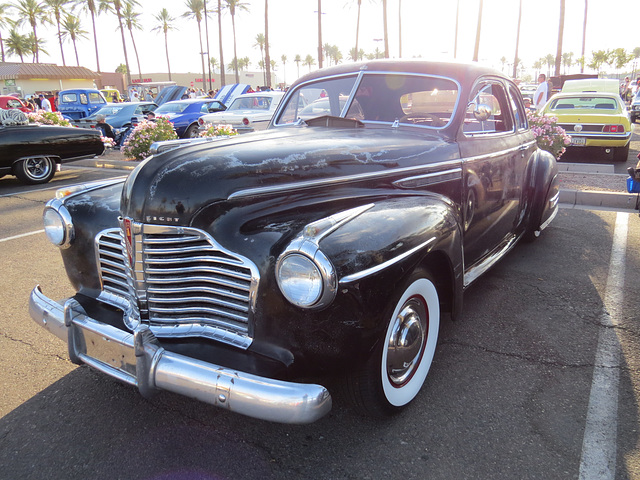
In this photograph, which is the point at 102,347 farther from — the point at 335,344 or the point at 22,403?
the point at 335,344

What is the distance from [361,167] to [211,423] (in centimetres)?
150

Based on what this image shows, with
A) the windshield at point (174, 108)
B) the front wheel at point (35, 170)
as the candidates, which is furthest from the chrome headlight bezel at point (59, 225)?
the windshield at point (174, 108)

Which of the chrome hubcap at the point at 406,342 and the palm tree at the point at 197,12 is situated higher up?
the palm tree at the point at 197,12

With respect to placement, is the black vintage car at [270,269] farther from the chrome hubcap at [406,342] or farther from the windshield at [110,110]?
the windshield at [110,110]

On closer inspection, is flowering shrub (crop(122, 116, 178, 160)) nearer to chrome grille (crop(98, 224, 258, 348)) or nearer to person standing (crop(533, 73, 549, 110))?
chrome grille (crop(98, 224, 258, 348))

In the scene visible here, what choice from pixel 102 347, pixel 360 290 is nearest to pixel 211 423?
pixel 102 347

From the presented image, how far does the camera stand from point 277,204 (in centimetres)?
219

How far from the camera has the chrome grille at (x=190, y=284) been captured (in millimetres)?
1994

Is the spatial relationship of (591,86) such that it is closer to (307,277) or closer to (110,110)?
(307,277)

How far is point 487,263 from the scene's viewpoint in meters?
3.51

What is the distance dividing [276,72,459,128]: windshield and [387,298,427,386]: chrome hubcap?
1422mm

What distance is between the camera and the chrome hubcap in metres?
2.23

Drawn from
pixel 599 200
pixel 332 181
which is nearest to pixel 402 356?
pixel 332 181

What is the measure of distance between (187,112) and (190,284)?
1414 centimetres
